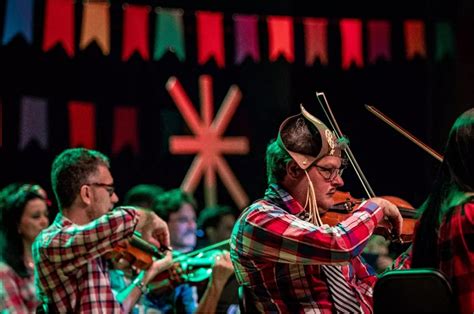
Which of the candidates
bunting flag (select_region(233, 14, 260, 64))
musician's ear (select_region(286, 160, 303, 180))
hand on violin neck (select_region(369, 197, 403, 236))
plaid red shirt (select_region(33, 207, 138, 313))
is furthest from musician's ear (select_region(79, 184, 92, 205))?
bunting flag (select_region(233, 14, 260, 64))

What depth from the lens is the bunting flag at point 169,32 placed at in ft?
21.5

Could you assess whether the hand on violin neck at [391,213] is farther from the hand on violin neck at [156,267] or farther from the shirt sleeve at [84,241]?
the hand on violin neck at [156,267]

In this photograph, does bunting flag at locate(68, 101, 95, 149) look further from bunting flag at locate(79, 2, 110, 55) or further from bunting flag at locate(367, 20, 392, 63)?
bunting flag at locate(367, 20, 392, 63)

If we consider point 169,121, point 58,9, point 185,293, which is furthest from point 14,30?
point 185,293

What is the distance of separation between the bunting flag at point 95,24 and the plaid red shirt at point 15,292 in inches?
97.5

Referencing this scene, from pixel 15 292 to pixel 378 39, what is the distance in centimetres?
428

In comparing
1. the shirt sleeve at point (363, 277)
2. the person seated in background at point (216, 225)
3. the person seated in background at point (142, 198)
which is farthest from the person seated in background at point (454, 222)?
the person seated in background at point (216, 225)

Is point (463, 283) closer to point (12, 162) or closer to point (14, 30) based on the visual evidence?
point (14, 30)

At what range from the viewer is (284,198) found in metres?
2.81

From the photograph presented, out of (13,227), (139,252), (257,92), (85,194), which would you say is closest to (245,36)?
(257,92)

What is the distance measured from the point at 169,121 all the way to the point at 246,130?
0.69 meters

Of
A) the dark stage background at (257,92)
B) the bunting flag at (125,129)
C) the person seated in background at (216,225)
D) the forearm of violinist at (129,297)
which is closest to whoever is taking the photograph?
the forearm of violinist at (129,297)

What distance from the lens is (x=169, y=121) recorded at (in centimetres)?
747

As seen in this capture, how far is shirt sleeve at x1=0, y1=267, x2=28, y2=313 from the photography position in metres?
3.93
